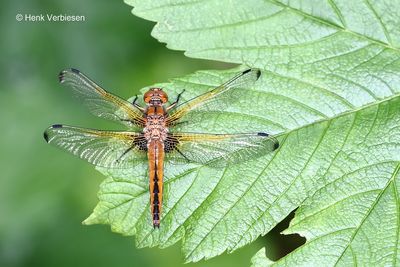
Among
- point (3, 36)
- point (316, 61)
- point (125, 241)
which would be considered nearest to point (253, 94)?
point (316, 61)

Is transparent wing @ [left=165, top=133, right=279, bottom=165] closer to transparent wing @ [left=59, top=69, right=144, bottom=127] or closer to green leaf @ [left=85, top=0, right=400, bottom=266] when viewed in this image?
green leaf @ [left=85, top=0, right=400, bottom=266]

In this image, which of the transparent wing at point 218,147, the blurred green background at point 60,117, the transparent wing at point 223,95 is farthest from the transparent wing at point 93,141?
the blurred green background at point 60,117

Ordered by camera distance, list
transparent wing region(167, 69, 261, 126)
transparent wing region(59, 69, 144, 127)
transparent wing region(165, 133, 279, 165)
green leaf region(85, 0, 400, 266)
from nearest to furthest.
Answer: green leaf region(85, 0, 400, 266) < transparent wing region(165, 133, 279, 165) < transparent wing region(167, 69, 261, 126) < transparent wing region(59, 69, 144, 127)

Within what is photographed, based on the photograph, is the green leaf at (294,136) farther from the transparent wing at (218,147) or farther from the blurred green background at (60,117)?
the blurred green background at (60,117)

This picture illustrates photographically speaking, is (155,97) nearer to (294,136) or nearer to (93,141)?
(93,141)

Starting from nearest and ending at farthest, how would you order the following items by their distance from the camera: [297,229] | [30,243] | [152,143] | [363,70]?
[297,229] → [363,70] → [152,143] → [30,243]

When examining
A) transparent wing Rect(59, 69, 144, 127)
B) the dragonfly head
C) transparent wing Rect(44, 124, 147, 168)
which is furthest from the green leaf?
transparent wing Rect(59, 69, 144, 127)

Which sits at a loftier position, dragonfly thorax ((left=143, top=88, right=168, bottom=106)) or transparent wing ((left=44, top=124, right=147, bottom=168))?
dragonfly thorax ((left=143, top=88, right=168, bottom=106))

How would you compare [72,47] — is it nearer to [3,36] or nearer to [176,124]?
[3,36]
